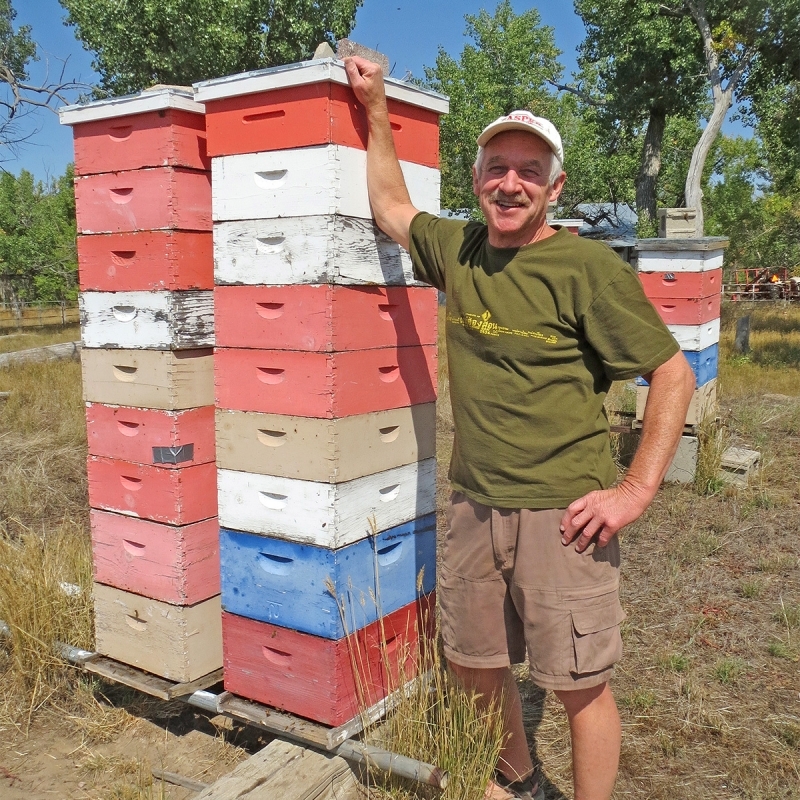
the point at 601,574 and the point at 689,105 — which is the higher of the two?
the point at 689,105

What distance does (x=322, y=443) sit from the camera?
250 centimetres

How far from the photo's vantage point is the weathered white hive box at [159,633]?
Result: 117 inches

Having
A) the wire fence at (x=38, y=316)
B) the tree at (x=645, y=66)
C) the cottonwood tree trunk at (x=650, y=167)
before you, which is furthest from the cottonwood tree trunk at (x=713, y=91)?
the wire fence at (x=38, y=316)

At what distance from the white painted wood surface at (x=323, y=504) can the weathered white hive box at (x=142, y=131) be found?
112cm

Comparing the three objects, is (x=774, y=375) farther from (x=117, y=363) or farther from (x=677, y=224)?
(x=117, y=363)

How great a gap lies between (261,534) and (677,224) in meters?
5.63

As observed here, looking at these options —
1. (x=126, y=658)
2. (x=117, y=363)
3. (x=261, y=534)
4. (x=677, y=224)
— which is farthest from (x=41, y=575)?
(x=677, y=224)

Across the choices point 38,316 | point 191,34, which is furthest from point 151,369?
point 38,316

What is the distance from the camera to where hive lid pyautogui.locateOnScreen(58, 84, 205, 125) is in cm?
270

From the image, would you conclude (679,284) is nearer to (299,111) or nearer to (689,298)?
(689,298)

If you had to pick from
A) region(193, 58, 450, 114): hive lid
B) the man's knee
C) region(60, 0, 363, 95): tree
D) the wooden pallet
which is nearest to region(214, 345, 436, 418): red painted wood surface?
region(193, 58, 450, 114): hive lid

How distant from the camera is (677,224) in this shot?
7082mm

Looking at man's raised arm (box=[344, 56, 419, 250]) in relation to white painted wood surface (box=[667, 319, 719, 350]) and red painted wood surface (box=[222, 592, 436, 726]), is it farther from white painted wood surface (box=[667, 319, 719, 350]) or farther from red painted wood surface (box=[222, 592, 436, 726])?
white painted wood surface (box=[667, 319, 719, 350])

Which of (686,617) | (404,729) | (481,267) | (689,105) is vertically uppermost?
(689,105)
